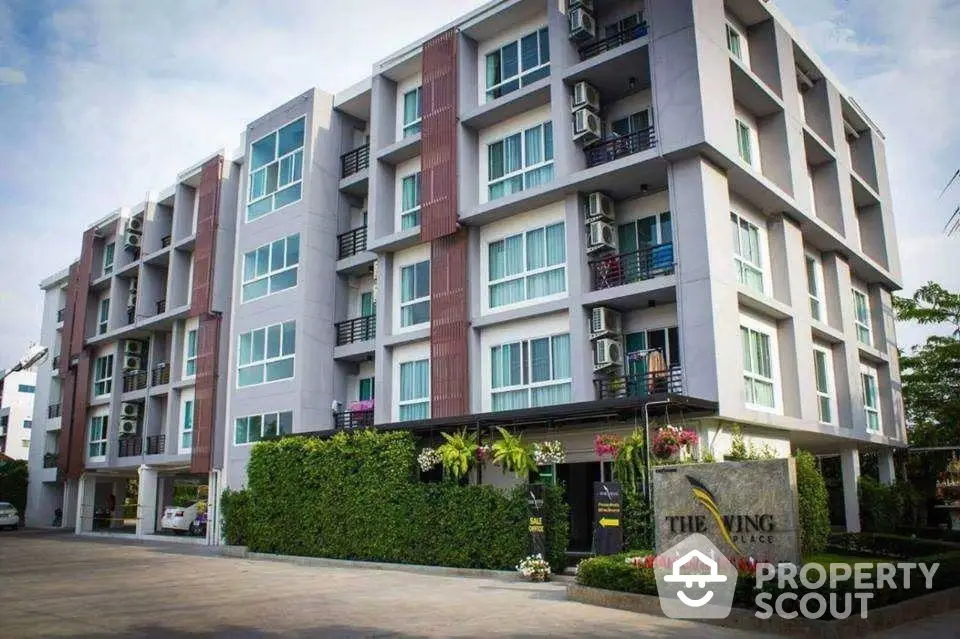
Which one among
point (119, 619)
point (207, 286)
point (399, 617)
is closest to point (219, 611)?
point (119, 619)

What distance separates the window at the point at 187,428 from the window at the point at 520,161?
1653 cm

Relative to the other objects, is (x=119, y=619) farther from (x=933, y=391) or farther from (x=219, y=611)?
(x=933, y=391)

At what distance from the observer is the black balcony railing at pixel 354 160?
27.1m

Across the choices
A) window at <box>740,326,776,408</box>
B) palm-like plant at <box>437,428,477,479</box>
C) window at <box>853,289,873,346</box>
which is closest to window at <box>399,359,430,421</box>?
palm-like plant at <box>437,428,477,479</box>

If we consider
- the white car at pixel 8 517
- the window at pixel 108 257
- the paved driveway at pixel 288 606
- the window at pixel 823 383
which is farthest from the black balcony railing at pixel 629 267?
the white car at pixel 8 517

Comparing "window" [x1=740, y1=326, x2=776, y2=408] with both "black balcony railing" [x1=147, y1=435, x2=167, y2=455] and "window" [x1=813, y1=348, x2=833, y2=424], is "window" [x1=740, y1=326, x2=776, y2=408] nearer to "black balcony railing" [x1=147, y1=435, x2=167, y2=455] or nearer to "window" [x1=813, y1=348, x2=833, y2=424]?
"window" [x1=813, y1=348, x2=833, y2=424]

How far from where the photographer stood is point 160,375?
34.0 m

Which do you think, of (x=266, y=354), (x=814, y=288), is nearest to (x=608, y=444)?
(x=814, y=288)

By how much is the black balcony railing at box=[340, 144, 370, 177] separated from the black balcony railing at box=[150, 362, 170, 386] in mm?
12653

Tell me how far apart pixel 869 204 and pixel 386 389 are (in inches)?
729

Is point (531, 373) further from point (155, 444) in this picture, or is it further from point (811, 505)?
point (155, 444)

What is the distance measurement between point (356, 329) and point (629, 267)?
9.91 meters

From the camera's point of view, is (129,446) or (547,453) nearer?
(547,453)

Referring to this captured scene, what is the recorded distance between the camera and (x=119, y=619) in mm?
10680
